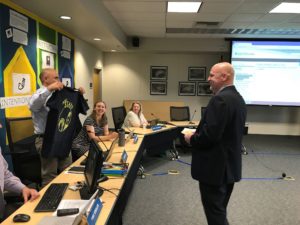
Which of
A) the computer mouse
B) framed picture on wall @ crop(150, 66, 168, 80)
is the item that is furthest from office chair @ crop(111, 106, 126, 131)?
the computer mouse

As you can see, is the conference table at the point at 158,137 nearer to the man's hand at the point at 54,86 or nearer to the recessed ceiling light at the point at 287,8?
the man's hand at the point at 54,86

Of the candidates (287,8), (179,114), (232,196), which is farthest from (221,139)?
(179,114)

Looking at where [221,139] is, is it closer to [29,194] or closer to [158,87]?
[29,194]

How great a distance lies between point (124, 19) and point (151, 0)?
52.5 inches

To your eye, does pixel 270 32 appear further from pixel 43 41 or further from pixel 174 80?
pixel 43 41

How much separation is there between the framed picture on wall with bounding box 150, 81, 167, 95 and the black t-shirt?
5208mm

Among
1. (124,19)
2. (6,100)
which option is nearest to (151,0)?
(124,19)

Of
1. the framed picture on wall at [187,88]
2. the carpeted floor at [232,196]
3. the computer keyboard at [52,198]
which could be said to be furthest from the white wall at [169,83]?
the computer keyboard at [52,198]

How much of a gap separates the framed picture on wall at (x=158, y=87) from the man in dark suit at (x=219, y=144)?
572 centimetres

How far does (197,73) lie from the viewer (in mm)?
7645

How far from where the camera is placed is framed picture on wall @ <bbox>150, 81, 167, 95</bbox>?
25.4 feet

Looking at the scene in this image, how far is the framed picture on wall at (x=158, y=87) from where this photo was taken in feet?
25.4

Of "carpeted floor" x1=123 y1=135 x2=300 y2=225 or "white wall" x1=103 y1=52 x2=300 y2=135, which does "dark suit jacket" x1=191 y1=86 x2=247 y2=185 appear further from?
"white wall" x1=103 y1=52 x2=300 y2=135

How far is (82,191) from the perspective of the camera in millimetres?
1812
